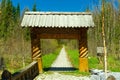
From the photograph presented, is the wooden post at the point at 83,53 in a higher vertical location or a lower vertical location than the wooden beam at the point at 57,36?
lower

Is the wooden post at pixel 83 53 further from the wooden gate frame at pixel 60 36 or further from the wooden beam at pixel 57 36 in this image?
the wooden beam at pixel 57 36

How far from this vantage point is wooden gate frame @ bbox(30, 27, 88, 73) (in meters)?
21.1

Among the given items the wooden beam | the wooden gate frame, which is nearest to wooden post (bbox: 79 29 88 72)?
the wooden gate frame

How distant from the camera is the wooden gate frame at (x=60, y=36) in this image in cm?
2114

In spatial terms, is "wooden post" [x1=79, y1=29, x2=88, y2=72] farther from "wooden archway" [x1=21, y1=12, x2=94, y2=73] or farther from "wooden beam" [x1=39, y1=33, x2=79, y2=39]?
"wooden beam" [x1=39, y1=33, x2=79, y2=39]

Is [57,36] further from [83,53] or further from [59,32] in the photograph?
[83,53]

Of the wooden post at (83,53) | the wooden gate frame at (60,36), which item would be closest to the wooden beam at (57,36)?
the wooden gate frame at (60,36)

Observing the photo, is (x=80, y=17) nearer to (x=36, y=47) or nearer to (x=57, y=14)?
(x=57, y=14)

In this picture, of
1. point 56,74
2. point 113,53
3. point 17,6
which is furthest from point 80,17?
point 17,6

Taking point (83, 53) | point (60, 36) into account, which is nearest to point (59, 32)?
point (60, 36)

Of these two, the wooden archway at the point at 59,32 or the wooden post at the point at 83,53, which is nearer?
the wooden archway at the point at 59,32

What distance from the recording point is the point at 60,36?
2109 cm

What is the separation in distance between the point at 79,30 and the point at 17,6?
60758 millimetres

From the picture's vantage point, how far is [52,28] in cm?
2128
